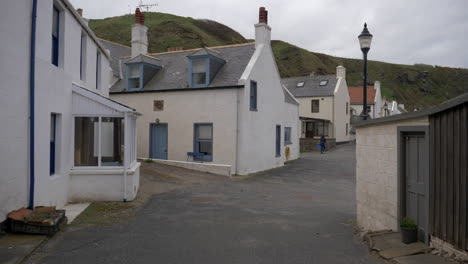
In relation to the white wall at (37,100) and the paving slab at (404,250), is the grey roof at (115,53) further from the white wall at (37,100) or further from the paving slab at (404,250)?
the paving slab at (404,250)

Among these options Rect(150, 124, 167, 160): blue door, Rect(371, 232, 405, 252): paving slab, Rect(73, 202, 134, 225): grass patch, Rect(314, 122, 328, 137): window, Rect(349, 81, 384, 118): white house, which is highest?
Rect(349, 81, 384, 118): white house

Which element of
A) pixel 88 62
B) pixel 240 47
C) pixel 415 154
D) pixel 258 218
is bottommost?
pixel 258 218

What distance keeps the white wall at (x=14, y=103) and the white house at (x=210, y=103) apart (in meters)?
11.9

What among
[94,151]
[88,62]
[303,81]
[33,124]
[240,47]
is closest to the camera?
[33,124]

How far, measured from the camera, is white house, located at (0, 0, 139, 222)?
301 inches

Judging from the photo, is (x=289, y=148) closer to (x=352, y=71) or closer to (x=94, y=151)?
(x=94, y=151)

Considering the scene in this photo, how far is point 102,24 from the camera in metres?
104

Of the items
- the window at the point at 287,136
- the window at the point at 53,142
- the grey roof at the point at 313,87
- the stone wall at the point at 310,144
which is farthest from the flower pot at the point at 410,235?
the grey roof at the point at 313,87

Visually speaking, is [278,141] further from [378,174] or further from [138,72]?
[378,174]

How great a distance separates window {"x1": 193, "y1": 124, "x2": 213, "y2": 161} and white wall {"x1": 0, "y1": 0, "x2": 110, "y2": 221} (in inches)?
364

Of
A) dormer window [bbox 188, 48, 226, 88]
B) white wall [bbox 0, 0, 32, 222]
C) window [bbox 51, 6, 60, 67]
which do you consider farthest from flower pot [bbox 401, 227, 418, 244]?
dormer window [bbox 188, 48, 226, 88]

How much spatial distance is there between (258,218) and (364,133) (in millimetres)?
3522

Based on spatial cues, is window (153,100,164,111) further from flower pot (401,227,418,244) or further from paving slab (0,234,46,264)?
flower pot (401,227,418,244)

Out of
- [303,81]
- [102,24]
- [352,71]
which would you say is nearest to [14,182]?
[303,81]
